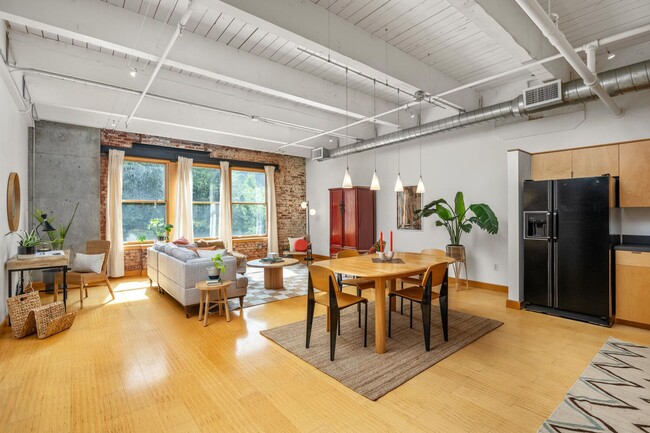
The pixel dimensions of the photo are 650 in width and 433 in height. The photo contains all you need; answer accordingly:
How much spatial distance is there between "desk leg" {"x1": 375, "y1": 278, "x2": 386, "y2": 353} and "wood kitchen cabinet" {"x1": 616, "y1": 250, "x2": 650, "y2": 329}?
3260mm

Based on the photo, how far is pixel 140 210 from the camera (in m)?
7.55

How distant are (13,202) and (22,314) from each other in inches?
69.8

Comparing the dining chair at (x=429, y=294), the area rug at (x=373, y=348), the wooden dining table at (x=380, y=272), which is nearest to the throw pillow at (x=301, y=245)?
the area rug at (x=373, y=348)

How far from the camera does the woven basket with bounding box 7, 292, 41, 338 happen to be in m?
3.65

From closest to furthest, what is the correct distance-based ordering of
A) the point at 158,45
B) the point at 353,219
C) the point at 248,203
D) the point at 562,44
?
the point at 562,44 < the point at 158,45 < the point at 353,219 < the point at 248,203

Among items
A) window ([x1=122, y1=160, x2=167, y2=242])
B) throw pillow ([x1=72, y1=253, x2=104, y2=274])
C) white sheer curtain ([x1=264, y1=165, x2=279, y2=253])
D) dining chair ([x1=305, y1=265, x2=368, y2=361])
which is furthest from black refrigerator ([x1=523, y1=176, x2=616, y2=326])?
window ([x1=122, y1=160, x2=167, y2=242])

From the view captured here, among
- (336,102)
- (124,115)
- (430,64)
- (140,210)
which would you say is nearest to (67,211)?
(140,210)

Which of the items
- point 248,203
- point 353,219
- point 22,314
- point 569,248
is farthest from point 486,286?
point 22,314

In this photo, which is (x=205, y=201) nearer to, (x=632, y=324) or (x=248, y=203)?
(x=248, y=203)

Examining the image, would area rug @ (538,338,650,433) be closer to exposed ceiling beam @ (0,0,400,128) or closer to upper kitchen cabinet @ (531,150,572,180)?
upper kitchen cabinet @ (531,150,572,180)

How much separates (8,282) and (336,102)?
17.6ft

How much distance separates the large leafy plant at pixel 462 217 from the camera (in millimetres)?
5387

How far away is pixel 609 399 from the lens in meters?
2.45

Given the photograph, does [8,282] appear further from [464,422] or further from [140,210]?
[464,422]
